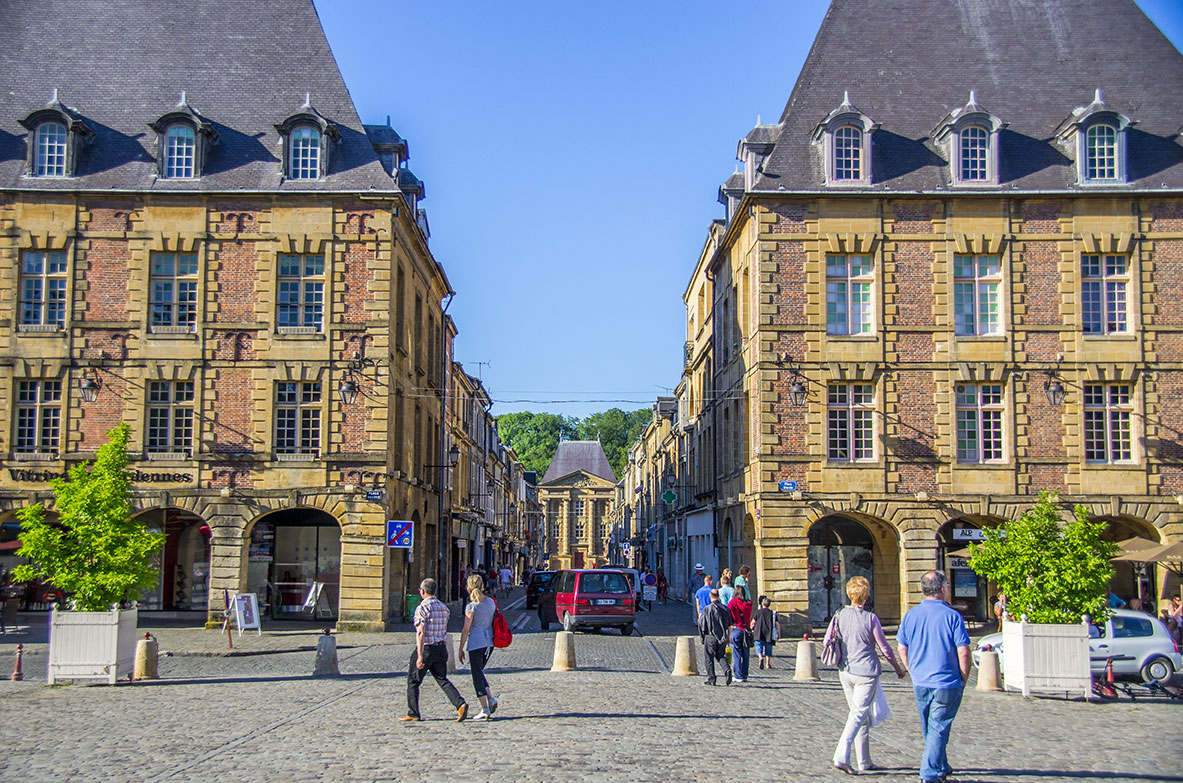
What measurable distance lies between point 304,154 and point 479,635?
19.7m

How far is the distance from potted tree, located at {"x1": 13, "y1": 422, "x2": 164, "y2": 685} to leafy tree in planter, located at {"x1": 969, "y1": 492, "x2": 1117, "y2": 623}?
13.5 metres

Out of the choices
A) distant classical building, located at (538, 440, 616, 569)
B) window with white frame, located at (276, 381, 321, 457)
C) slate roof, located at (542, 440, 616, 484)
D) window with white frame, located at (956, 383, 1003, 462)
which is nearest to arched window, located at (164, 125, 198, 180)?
window with white frame, located at (276, 381, 321, 457)

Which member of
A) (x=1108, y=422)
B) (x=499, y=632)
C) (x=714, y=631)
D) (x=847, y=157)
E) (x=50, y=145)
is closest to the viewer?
(x=499, y=632)

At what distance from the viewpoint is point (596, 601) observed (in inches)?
1187

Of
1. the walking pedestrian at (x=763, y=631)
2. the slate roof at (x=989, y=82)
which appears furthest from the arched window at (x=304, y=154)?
the walking pedestrian at (x=763, y=631)

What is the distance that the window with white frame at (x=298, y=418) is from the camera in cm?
3025

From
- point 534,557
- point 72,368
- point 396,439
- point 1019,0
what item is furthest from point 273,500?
point 534,557

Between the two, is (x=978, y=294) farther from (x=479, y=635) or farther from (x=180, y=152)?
(x=180, y=152)

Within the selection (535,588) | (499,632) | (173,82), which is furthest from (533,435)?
(499,632)

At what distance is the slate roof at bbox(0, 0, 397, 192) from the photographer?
3084 cm

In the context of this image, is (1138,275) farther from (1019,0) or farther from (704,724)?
(704,724)

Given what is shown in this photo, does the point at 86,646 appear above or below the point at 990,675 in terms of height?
above

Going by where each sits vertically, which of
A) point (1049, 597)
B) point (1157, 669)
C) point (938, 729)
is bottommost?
point (1157, 669)

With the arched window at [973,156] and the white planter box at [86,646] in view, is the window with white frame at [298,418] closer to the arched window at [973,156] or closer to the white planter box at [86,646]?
the white planter box at [86,646]
